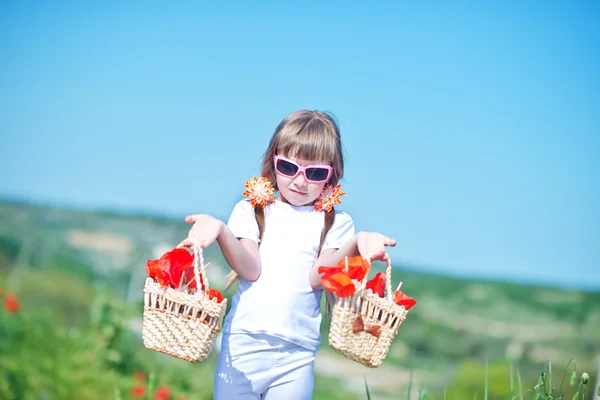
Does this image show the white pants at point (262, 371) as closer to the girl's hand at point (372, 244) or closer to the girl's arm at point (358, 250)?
the girl's arm at point (358, 250)

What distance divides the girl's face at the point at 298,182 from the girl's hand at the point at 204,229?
16.7 inches

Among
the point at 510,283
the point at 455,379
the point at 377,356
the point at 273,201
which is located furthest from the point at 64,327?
the point at 510,283

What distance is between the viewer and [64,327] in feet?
27.4

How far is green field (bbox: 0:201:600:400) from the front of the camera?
22.9ft

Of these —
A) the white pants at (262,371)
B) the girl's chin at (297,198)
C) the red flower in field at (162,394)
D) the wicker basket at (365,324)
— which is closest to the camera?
the wicker basket at (365,324)

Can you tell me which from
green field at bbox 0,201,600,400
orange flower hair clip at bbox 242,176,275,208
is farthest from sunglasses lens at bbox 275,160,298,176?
green field at bbox 0,201,600,400

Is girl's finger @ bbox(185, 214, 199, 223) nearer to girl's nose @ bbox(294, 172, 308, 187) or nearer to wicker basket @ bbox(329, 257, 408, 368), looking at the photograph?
girl's nose @ bbox(294, 172, 308, 187)

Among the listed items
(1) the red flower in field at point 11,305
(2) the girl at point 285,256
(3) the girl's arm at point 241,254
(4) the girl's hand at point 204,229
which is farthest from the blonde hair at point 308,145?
(1) the red flower in field at point 11,305

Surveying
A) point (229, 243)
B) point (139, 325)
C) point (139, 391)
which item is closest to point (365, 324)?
point (229, 243)

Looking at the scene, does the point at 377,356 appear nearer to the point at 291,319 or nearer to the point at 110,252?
the point at 291,319

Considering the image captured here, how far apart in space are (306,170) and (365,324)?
751mm

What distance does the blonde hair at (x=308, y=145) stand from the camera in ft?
9.74

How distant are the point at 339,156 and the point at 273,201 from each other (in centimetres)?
37

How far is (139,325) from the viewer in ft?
26.1
